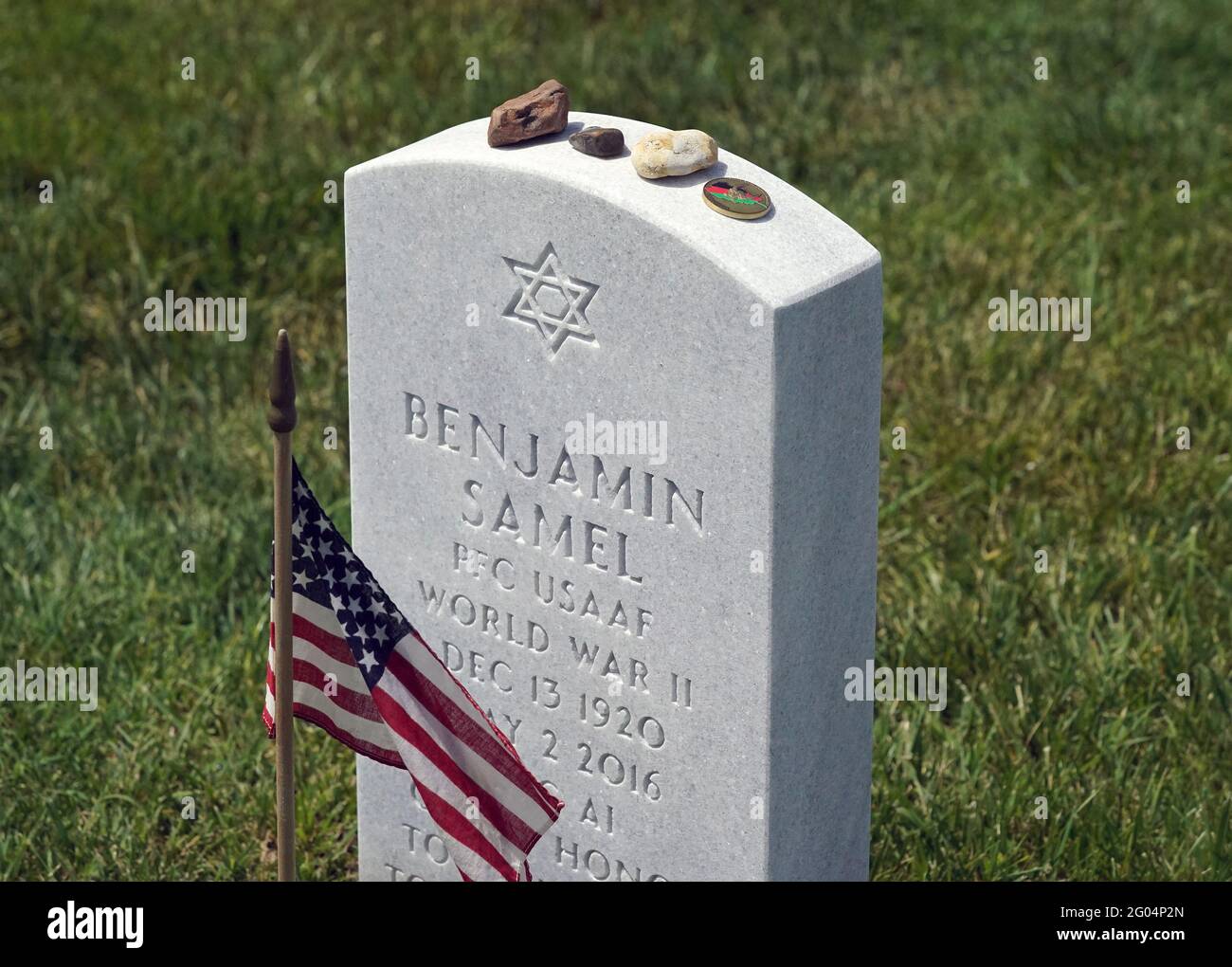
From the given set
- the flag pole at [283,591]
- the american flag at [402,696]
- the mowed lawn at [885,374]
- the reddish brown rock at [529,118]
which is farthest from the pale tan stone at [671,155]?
the mowed lawn at [885,374]

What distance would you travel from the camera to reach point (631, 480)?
13.1 ft

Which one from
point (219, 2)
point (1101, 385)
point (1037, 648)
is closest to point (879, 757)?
point (1037, 648)

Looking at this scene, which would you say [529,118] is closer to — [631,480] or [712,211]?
[712,211]

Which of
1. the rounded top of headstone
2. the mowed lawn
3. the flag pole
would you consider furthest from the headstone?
the mowed lawn

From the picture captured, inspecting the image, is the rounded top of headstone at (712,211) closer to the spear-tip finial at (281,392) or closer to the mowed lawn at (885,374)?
the spear-tip finial at (281,392)

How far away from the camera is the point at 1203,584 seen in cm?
558

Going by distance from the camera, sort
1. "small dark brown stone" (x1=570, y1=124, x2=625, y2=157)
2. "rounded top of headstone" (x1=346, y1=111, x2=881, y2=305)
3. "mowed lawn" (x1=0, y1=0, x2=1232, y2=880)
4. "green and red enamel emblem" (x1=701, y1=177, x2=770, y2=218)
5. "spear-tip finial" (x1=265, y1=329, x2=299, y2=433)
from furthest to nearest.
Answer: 1. "mowed lawn" (x1=0, y1=0, x2=1232, y2=880)
2. "small dark brown stone" (x1=570, y1=124, x2=625, y2=157)
3. "green and red enamel emblem" (x1=701, y1=177, x2=770, y2=218)
4. "rounded top of headstone" (x1=346, y1=111, x2=881, y2=305)
5. "spear-tip finial" (x1=265, y1=329, x2=299, y2=433)

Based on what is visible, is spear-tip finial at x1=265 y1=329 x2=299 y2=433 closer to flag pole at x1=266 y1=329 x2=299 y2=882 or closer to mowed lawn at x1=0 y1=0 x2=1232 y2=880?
flag pole at x1=266 y1=329 x2=299 y2=882

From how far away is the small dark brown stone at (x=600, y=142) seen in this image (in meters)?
3.96

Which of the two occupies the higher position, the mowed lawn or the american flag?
the american flag

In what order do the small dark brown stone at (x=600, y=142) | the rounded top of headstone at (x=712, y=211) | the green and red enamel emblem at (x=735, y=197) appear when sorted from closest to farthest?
the rounded top of headstone at (x=712, y=211)
the green and red enamel emblem at (x=735, y=197)
the small dark brown stone at (x=600, y=142)

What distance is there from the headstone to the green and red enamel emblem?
0.03 metres

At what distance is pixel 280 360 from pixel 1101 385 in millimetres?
3656

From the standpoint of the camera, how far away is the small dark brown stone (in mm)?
3957
